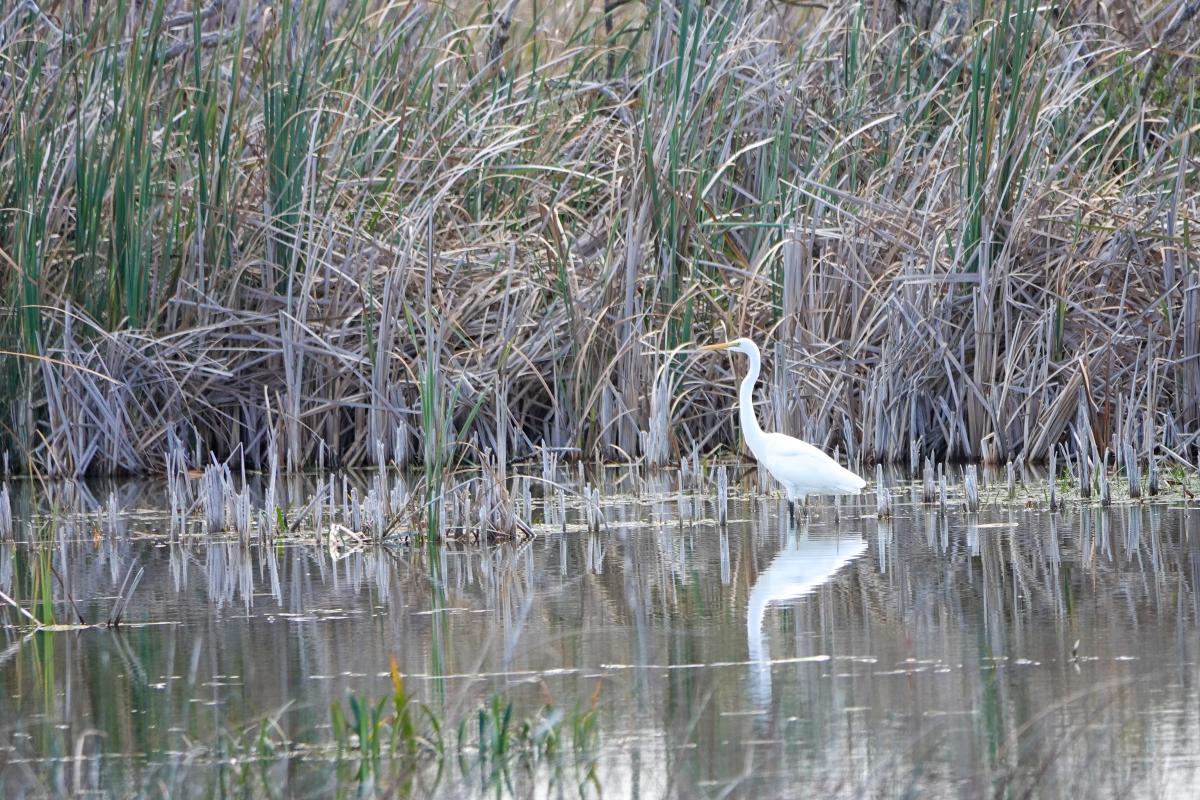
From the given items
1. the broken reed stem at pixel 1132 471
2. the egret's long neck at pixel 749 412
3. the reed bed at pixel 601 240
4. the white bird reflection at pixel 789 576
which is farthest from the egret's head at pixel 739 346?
the broken reed stem at pixel 1132 471

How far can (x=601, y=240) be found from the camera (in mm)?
10852

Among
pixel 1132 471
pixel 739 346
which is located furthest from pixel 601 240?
pixel 1132 471

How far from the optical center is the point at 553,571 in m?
6.52

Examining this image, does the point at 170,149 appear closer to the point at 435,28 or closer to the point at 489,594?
the point at 435,28

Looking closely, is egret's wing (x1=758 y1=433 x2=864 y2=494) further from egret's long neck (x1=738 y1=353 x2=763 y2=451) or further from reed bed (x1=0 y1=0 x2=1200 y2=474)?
reed bed (x1=0 y1=0 x2=1200 y2=474)

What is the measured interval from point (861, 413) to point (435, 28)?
3613 mm

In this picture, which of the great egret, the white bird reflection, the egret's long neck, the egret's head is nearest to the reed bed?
the egret's head

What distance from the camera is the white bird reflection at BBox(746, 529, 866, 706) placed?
4.68m

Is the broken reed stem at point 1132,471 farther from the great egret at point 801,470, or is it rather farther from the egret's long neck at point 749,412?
the egret's long neck at point 749,412

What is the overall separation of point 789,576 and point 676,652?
4.50ft

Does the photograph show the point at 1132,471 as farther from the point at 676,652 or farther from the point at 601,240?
the point at 601,240

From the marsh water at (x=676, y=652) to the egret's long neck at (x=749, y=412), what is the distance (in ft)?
2.26

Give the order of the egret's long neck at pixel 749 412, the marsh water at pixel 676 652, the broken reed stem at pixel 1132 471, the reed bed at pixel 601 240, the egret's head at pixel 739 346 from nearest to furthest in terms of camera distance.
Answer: the marsh water at pixel 676 652, the broken reed stem at pixel 1132 471, the egret's long neck at pixel 749 412, the egret's head at pixel 739 346, the reed bed at pixel 601 240

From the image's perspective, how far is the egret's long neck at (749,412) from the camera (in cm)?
848
